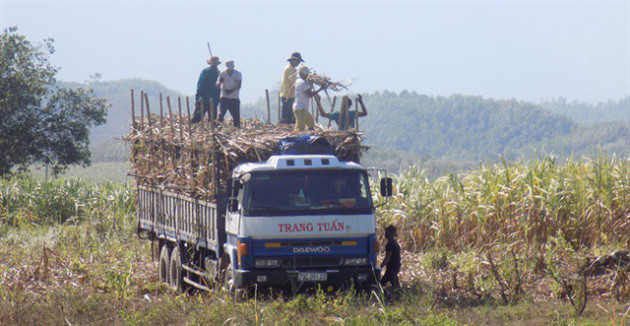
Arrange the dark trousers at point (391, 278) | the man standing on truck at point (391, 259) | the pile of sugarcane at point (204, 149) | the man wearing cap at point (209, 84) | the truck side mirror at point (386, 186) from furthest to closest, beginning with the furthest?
the man wearing cap at point (209, 84), the dark trousers at point (391, 278), the man standing on truck at point (391, 259), the pile of sugarcane at point (204, 149), the truck side mirror at point (386, 186)

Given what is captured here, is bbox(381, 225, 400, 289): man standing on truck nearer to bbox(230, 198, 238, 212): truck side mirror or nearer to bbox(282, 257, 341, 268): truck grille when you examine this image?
bbox(282, 257, 341, 268): truck grille

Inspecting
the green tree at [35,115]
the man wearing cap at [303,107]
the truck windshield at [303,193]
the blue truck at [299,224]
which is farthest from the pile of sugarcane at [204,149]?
the green tree at [35,115]

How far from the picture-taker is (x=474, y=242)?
63.3 ft

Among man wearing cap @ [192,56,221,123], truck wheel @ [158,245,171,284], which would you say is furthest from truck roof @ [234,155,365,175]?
man wearing cap @ [192,56,221,123]

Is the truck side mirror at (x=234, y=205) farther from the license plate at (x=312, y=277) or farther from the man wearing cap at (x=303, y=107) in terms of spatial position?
the man wearing cap at (x=303, y=107)

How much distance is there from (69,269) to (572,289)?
9925 millimetres

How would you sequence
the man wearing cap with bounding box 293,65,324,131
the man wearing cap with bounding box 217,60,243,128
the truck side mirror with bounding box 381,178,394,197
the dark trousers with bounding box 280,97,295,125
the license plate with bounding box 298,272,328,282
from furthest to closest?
the dark trousers with bounding box 280,97,295,125 < the man wearing cap with bounding box 217,60,243,128 < the man wearing cap with bounding box 293,65,324,131 < the truck side mirror with bounding box 381,178,394,197 < the license plate with bounding box 298,272,328,282

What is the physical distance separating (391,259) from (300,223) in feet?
8.24

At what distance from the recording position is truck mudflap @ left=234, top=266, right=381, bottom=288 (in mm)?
13273

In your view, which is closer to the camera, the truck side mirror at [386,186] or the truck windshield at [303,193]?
the truck windshield at [303,193]

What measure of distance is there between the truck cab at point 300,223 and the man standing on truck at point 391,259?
1381 mm

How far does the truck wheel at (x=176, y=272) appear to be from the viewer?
16531mm

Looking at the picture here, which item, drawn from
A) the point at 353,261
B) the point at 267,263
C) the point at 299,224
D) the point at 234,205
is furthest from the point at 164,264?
the point at 353,261

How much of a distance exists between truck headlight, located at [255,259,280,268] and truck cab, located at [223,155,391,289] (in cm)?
2
